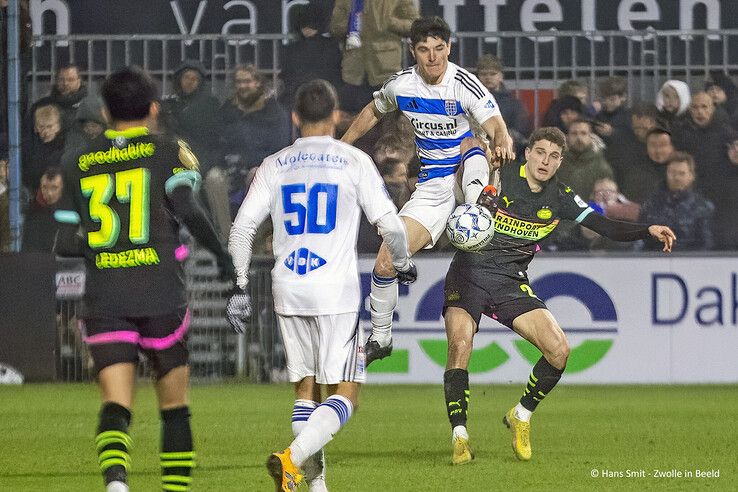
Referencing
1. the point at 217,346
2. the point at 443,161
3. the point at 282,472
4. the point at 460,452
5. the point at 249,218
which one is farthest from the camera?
the point at 217,346

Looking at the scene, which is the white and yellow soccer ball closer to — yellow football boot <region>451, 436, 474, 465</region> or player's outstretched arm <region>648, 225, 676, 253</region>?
player's outstretched arm <region>648, 225, 676, 253</region>

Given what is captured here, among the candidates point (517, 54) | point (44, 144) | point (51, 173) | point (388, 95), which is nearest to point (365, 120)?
point (388, 95)

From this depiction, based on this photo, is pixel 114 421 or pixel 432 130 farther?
pixel 432 130

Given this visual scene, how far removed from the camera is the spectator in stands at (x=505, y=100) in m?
14.5

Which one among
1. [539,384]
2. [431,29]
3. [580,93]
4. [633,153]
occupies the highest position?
[580,93]

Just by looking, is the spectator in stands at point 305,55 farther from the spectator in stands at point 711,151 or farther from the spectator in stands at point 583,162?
the spectator in stands at point 711,151

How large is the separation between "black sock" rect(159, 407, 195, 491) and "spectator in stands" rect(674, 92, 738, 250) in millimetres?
9062

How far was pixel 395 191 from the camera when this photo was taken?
1434cm

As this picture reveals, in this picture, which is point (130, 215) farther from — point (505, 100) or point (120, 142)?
point (505, 100)

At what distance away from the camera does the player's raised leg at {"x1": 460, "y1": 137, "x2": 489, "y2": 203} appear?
9719 millimetres

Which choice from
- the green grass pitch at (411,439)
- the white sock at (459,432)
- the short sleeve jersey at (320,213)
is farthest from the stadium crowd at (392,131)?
the short sleeve jersey at (320,213)

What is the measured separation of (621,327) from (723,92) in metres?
2.75

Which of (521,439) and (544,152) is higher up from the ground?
(544,152)

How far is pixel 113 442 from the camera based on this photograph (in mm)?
6477
